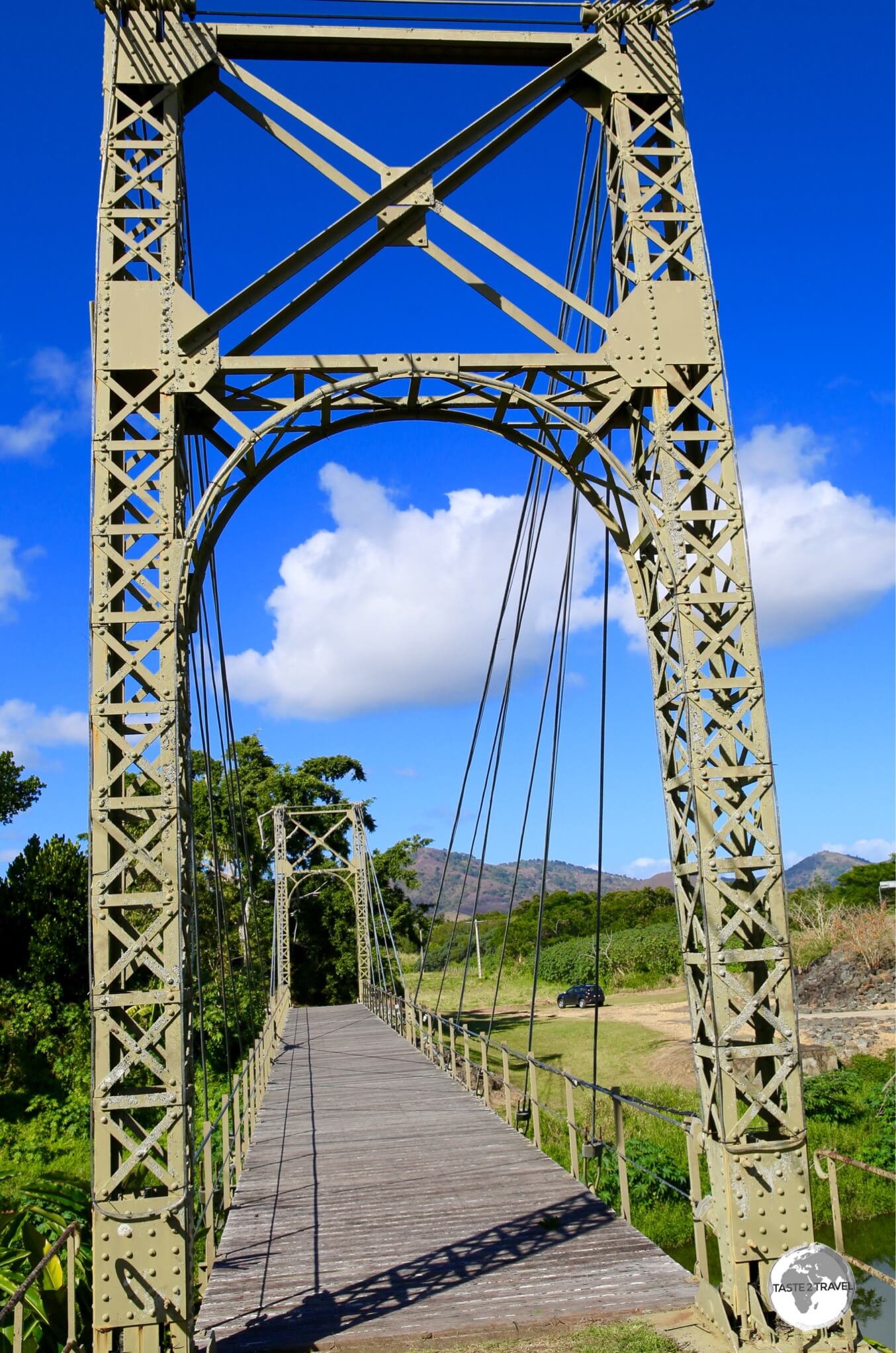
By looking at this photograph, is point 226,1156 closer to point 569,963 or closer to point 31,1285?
point 31,1285

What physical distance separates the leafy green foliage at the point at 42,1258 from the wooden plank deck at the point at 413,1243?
83 centimetres

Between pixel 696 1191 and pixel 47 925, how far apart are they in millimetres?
19888

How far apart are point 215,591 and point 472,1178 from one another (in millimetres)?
5376

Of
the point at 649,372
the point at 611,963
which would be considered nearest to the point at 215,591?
the point at 649,372

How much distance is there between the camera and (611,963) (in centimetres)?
4472

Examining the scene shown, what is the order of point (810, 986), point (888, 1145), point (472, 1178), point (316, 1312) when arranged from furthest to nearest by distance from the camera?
point (810, 986) → point (888, 1145) → point (472, 1178) → point (316, 1312)

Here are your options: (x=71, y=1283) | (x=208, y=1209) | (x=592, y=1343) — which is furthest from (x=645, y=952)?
(x=71, y=1283)

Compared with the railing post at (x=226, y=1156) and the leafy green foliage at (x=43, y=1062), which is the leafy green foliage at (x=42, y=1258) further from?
the leafy green foliage at (x=43, y=1062)

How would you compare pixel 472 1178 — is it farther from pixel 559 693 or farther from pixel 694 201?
pixel 694 201

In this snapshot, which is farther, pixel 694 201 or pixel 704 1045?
pixel 694 201

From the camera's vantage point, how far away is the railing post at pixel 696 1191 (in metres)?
5.87

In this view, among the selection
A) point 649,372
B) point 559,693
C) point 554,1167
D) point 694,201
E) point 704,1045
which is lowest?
point 554,1167

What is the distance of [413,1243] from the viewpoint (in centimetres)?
726

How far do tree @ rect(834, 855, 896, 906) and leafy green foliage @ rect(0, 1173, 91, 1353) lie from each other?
42037mm
